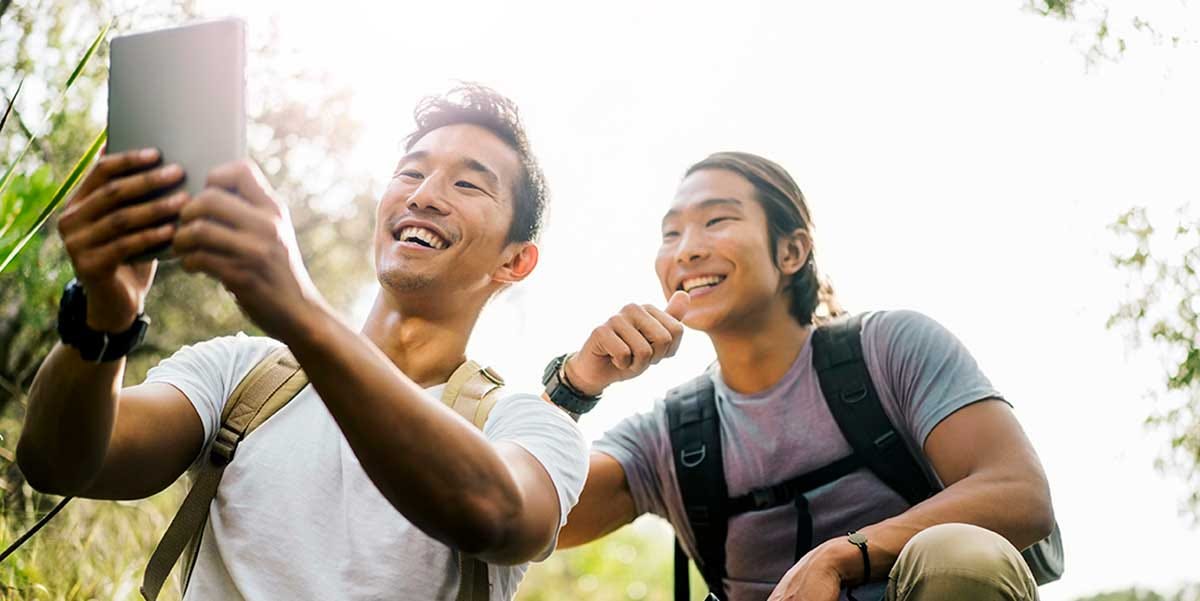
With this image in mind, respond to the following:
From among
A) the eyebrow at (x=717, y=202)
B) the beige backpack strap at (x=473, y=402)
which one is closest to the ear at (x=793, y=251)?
the eyebrow at (x=717, y=202)

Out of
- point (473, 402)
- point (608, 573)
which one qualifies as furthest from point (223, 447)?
point (608, 573)

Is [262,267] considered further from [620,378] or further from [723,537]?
[723,537]

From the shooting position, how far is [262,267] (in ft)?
4.32

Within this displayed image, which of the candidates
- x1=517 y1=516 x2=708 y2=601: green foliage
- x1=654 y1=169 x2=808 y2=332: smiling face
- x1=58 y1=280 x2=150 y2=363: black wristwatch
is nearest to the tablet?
x1=58 y1=280 x2=150 y2=363: black wristwatch

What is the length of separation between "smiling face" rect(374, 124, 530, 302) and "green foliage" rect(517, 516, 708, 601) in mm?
8474

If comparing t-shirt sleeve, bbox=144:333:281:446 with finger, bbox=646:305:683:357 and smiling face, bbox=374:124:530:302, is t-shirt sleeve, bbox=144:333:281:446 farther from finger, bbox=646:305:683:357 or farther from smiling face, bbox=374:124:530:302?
finger, bbox=646:305:683:357

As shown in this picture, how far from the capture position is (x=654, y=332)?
110 inches

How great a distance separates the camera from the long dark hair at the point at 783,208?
3879mm

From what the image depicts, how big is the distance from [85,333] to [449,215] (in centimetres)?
118

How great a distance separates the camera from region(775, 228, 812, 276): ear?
12.8ft

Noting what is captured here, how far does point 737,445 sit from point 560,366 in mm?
730

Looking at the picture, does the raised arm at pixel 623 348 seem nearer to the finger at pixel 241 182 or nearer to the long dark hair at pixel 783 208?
the long dark hair at pixel 783 208

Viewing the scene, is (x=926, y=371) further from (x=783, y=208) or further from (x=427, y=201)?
(x=427, y=201)

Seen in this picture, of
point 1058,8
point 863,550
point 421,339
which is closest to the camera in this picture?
point 421,339
